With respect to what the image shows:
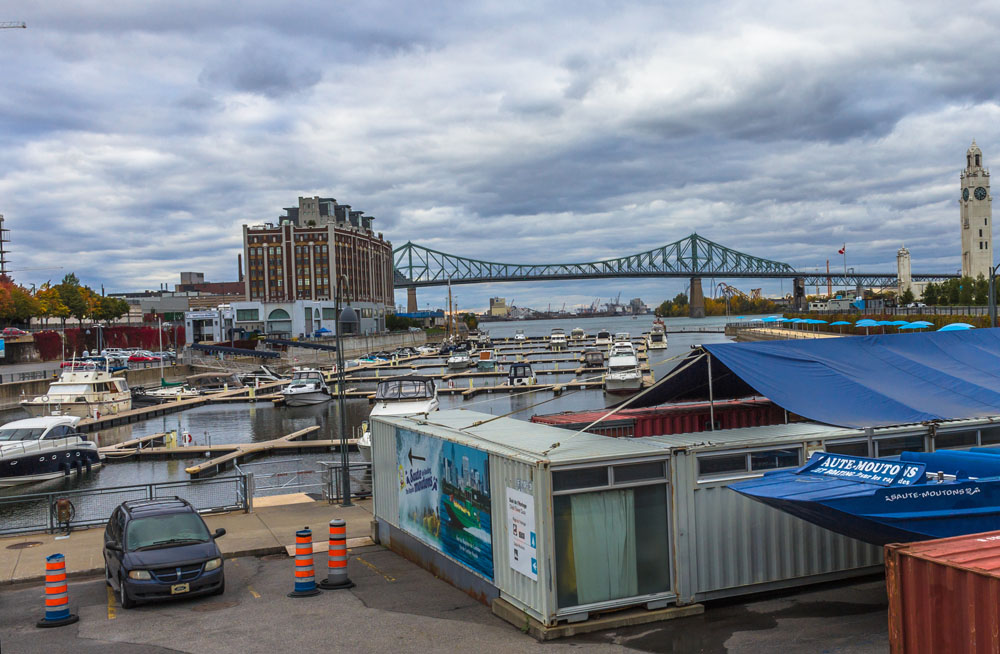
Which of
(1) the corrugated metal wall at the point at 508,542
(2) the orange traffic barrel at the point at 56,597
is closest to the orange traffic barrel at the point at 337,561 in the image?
(1) the corrugated metal wall at the point at 508,542

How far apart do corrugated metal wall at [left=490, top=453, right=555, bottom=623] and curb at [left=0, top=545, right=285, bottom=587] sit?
6.98 metres

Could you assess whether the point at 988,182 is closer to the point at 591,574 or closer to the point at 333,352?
the point at 333,352

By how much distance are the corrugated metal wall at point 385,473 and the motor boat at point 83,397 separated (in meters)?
45.5

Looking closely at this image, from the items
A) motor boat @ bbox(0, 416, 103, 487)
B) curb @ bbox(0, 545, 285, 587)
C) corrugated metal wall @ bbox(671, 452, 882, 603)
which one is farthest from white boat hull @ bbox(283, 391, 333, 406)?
corrugated metal wall @ bbox(671, 452, 882, 603)

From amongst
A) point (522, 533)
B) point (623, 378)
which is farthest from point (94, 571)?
point (623, 378)

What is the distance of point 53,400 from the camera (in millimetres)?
57125

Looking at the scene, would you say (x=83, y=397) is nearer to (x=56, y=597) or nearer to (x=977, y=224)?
(x=56, y=597)

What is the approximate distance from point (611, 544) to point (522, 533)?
46.2 inches

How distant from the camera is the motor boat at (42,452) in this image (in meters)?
33.4

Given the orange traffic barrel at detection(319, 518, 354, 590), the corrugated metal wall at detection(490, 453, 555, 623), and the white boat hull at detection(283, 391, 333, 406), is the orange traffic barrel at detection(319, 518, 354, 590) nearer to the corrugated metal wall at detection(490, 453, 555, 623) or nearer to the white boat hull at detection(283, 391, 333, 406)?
the corrugated metal wall at detection(490, 453, 555, 623)

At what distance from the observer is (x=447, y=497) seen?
45.2ft

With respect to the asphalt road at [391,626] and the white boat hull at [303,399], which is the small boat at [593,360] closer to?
the white boat hull at [303,399]

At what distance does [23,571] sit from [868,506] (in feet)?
48.4

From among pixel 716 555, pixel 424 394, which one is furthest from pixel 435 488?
pixel 424 394
